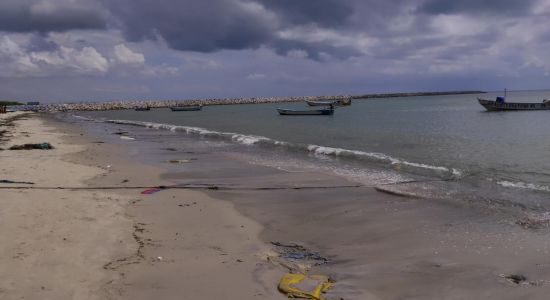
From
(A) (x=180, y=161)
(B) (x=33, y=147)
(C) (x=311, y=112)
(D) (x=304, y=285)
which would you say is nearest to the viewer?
(D) (x=304, y=285)

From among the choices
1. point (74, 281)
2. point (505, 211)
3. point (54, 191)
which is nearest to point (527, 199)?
point (505, 211)

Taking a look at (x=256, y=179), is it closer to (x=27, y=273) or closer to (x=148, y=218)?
(x=148, y=218)

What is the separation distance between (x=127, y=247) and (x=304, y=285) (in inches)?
109

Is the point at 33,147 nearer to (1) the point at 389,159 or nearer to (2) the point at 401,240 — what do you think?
(1) the point at 389,159

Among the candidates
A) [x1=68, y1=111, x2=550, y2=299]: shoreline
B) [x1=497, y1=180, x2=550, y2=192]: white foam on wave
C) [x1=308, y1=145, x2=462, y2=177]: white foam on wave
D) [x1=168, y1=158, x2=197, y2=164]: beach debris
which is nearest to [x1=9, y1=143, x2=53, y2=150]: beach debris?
[x1=168, y1=158, x2=197, y2=164]: beach debris

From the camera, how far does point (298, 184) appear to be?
12.9 metres

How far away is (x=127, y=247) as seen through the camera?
6.59 meters

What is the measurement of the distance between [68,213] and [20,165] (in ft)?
24.3

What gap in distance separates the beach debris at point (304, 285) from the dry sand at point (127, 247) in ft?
0.45

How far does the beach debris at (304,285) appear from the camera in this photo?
201 inches

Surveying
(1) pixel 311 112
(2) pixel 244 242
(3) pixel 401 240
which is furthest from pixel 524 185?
(1) pixel 311 112

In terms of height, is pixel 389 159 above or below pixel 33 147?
below

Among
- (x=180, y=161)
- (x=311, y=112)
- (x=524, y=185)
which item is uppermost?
(x=311, y=112)

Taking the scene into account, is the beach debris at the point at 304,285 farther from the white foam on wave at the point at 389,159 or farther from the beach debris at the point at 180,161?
the beach debris at the point at 180,161
